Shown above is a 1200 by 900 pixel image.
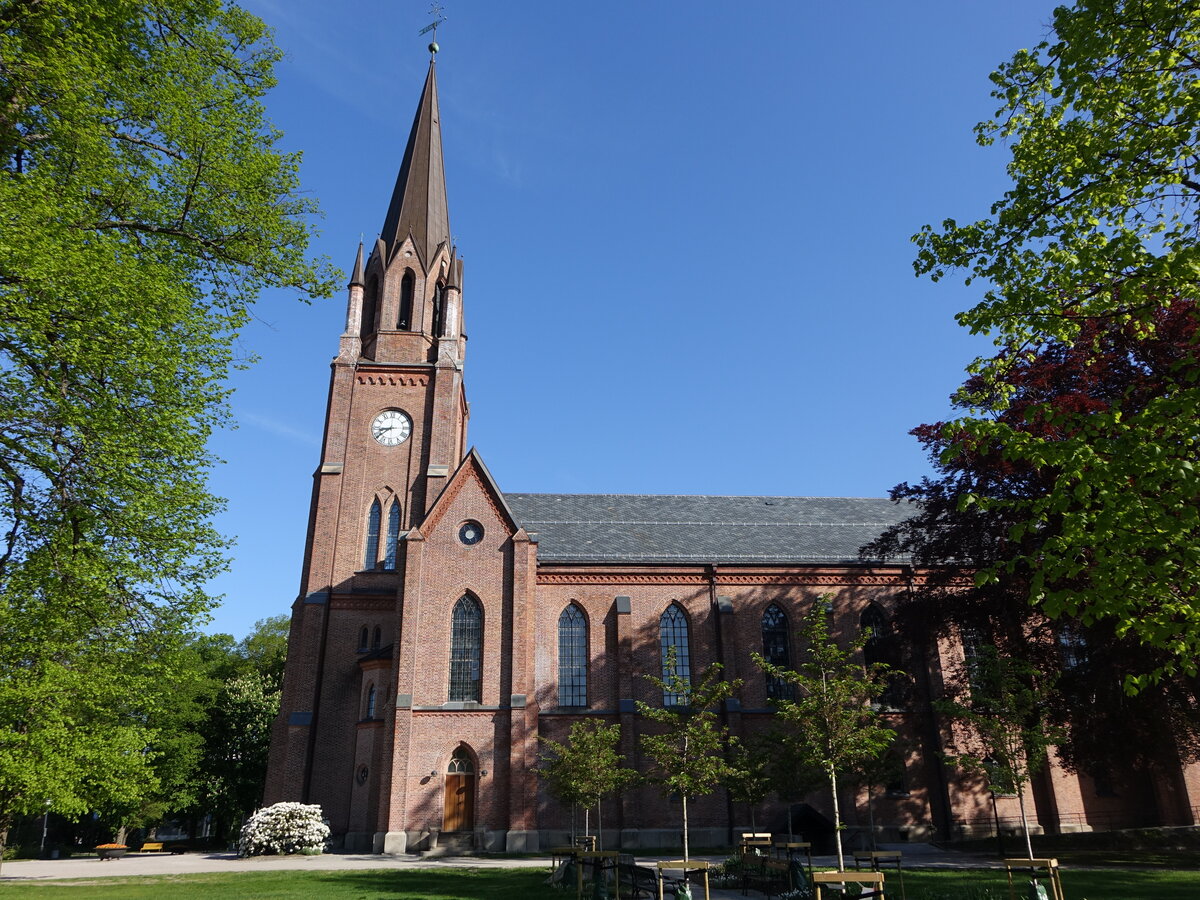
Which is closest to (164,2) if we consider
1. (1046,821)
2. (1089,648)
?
(1089,648)

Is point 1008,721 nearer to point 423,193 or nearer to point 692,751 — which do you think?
point 692,751

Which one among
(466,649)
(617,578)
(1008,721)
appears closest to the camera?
(1008,721)

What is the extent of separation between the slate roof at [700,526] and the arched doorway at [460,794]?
8054 mm

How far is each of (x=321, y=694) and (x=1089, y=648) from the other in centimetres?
2608

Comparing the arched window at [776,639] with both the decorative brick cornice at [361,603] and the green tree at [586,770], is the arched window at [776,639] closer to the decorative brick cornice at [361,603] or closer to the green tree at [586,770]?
the green tree at [586,770]

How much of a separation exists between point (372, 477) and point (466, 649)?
952 centimetres

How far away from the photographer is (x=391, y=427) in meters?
36.1

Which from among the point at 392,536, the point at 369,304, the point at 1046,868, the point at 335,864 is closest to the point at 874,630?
the point at 1046,868

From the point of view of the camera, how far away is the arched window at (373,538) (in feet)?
111

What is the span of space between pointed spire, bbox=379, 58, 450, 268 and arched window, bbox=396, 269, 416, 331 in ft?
3.22

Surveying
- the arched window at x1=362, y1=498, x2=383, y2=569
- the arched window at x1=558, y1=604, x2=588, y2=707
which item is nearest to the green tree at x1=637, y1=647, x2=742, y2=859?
the arched window at x1=558, y1=604, x2=588, y2=707

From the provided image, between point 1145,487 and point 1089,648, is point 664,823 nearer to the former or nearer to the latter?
point 1089,648

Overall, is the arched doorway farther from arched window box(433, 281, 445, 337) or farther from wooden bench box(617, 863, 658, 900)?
arched window box(433, 281, 445, 337)

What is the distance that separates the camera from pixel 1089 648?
22906 millimetres
